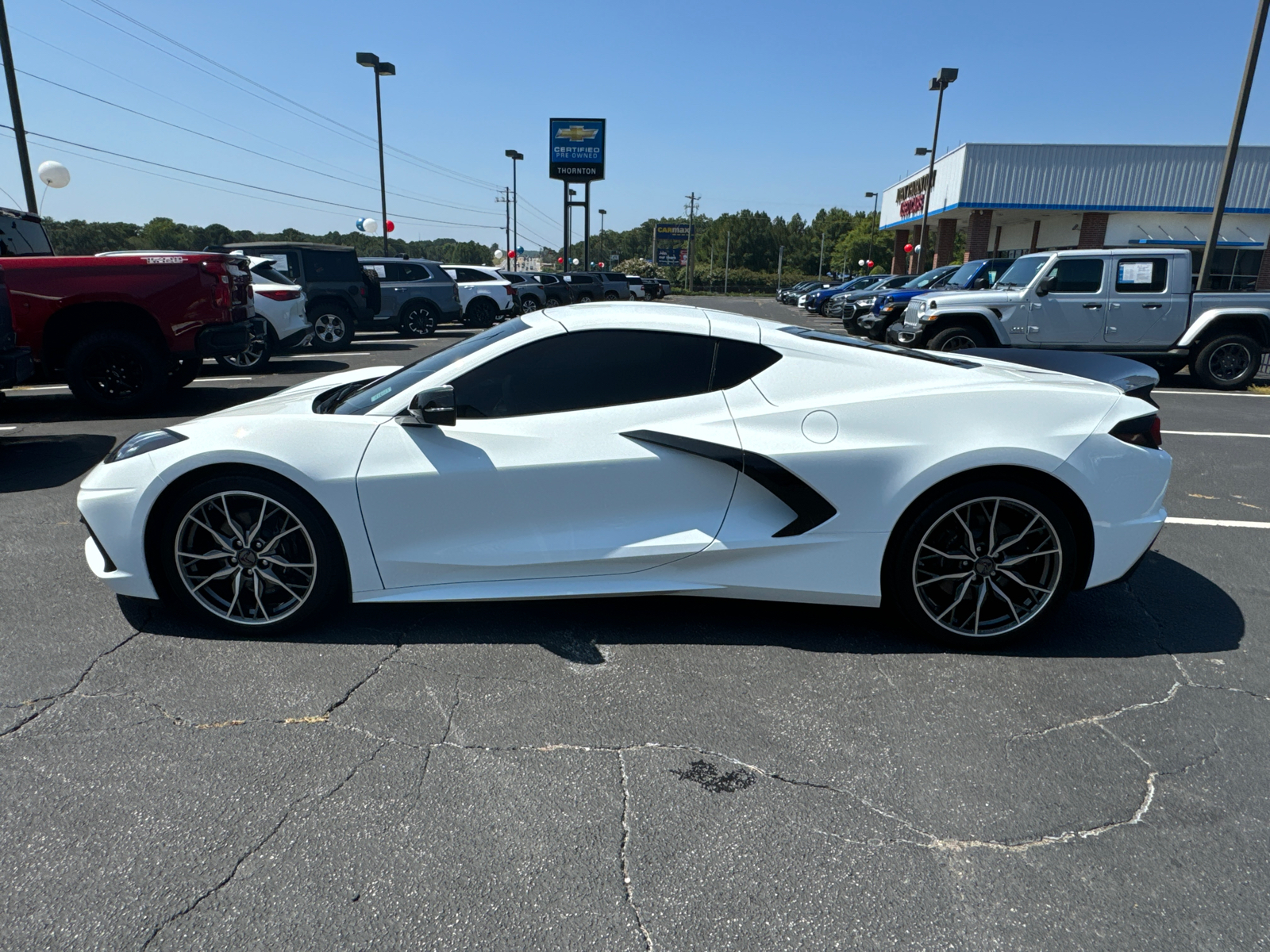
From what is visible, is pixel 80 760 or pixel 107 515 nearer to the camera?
pixel 80 760

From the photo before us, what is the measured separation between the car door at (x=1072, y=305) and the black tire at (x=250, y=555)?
1077 centimetres

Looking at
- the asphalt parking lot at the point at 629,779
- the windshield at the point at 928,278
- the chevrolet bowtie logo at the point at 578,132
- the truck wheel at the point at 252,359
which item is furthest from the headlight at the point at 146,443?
the chevrolet bowtie logo at the point at 578,132

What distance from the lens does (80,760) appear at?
2590mm

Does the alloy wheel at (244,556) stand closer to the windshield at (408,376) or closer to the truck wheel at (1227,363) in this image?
the windshield at (408,376)

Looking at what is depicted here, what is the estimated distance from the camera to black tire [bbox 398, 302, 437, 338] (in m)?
18.8

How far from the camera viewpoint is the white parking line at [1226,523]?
206 inches

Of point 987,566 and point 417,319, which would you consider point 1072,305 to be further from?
point 417,319

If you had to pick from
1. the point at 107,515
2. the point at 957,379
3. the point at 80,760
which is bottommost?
the point at 80,760

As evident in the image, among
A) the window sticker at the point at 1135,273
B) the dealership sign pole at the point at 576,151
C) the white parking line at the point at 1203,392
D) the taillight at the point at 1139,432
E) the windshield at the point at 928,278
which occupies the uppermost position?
the dealership sign pole at the point at 576,151

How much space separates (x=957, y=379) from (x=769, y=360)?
794mm

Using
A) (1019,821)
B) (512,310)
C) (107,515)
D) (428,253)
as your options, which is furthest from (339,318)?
(428,253)

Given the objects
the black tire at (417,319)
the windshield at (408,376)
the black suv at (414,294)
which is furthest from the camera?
the black tire at (417,319)

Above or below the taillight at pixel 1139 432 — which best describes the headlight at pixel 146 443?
below

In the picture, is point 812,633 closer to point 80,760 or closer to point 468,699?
point 468,699
